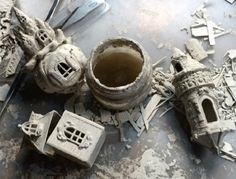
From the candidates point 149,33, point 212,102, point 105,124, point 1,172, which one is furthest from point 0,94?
point 212,102

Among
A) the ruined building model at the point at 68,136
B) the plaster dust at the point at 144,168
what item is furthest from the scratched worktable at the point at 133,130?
the ruined building model at the point at 68,136

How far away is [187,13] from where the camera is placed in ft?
8.14

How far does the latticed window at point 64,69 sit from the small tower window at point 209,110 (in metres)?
0.63

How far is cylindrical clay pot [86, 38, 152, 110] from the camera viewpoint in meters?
2.03

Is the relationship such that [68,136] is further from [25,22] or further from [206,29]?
[206,29]

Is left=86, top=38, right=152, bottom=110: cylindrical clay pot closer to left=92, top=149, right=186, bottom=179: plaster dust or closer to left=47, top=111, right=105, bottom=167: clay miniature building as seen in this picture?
left=47, top=111, right=105, bottom=167: clay miniature building

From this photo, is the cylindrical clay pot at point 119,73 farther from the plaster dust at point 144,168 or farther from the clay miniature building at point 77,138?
the plaster dust at point 144,168

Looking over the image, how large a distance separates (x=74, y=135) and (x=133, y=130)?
35 cm

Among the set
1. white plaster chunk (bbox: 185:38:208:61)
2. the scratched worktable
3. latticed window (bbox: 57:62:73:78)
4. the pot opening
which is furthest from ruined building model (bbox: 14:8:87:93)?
white plaster chunk (bbox: 185:38:208:61)

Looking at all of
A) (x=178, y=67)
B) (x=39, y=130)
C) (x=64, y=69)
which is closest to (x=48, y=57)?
(x=64, y=69)

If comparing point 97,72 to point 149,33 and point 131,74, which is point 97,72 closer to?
point 131,74

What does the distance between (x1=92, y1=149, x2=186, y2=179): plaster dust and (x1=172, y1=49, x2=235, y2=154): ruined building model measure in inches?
7.3

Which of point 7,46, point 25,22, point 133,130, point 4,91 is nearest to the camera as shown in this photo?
point 25,22

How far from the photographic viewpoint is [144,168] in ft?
7.13
